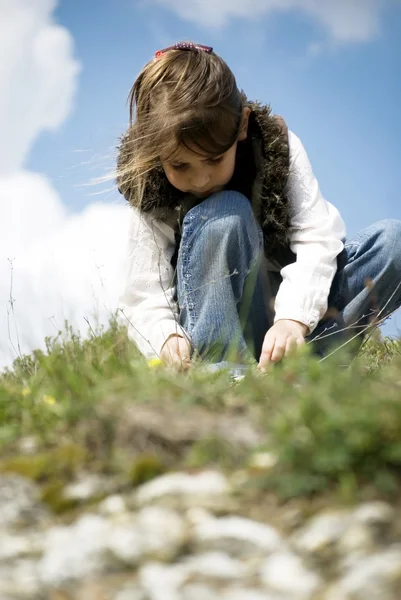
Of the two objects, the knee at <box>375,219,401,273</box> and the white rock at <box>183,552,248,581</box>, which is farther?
the knee at <box>375,219,401,273</box>

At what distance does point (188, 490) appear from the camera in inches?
A: 52.4

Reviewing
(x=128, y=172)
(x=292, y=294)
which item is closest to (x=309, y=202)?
(x=292, y=294)

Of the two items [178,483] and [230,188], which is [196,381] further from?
[230,188]

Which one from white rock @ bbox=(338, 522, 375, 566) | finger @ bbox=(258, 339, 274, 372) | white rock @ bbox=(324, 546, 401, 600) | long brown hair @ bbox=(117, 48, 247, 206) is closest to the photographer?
white rock @ bbox=(324, 546, 401, 600)

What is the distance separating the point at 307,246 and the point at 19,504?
213 cm

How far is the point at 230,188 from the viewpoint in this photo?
3.39 meters

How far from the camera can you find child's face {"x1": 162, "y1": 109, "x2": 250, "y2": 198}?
301 cm

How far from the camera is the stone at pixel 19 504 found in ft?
4.56

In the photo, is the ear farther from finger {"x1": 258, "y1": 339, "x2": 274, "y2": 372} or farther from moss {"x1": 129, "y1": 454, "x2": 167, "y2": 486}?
moss {"x1": 129, "y1": 454, "x2": 167, "y2": 486}

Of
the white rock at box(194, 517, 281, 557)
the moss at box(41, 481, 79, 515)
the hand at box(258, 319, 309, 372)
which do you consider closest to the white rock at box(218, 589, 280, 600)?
the white rock at box(194, 517, 281, 557)

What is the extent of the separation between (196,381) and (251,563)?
0.72 metres

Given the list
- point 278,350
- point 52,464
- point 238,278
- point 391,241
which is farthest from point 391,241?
point 52,464

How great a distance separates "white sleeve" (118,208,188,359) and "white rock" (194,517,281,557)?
193 cm

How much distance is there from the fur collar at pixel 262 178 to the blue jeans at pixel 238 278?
0.14 m
